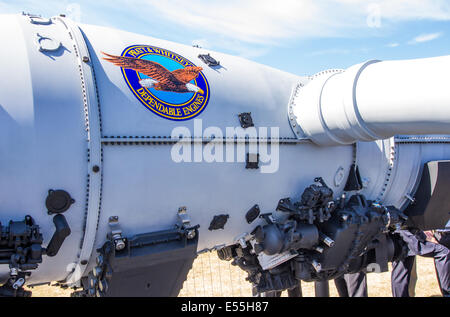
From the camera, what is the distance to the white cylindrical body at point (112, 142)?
9.07 feet

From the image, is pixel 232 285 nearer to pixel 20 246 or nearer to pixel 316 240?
pixel 316 240

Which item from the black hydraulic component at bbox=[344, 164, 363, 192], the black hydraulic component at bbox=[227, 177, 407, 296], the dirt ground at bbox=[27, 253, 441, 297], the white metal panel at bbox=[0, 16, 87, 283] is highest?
the white metal panel at bbox=[0, 16, 87, 283]

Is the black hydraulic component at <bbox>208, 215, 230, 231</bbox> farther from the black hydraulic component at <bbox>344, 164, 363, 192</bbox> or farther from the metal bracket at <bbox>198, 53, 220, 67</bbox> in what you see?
the black hydraulic component at <bbox>344, 164, 363, 192</bbox>

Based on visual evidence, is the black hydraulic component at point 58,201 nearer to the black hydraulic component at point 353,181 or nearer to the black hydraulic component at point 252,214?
the black hydraulic component at point 252,214

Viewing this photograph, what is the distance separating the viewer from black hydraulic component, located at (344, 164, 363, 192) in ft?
14.7

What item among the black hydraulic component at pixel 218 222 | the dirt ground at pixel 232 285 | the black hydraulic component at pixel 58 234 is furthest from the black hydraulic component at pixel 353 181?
the dirt ground at pixel 232 285

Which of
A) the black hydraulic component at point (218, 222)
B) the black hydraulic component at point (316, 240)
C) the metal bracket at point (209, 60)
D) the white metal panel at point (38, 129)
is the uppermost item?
the metal bracket at point (209, 60)

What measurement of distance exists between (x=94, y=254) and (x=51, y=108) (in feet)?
4.14

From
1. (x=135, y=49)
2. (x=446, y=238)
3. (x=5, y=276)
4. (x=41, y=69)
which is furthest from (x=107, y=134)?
(x=446, y=238)

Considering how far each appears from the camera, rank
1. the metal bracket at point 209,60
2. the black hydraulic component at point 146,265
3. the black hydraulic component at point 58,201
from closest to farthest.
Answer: the black hydraulic component at point 58,201 → the black hydraulic component at point 146,265 → the metal bracket at point 209,60

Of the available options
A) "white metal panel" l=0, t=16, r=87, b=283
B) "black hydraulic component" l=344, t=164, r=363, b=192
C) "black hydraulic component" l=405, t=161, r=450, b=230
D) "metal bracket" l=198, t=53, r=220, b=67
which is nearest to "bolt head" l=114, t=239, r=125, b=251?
"white metal panel" l=0, t=16, r=87, b=283

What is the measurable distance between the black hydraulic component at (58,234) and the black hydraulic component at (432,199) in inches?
173

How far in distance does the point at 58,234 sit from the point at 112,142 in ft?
2.61

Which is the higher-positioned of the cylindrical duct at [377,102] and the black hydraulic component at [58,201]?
the cylindrical duct at [377,102]
